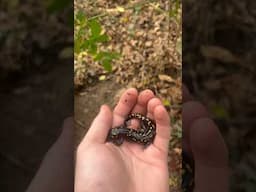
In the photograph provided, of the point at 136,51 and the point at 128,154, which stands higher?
the point at 136,51

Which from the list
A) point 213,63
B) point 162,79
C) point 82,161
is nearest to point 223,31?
point 213,63

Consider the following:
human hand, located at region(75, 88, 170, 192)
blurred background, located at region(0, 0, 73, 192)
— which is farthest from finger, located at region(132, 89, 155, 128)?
blurred background, located at region(0, 0, 73, 192)

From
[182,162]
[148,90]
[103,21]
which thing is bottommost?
[182,162]

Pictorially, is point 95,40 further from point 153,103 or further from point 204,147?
point 204,147

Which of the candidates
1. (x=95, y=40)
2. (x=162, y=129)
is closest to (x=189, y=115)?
(x=162, y=129)

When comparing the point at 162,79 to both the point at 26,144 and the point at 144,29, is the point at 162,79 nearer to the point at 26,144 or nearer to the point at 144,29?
the point at 144,29

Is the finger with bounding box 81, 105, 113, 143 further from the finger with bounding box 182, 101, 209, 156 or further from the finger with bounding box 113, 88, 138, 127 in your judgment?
the finger with bounding box 182, 101, 209, 156
